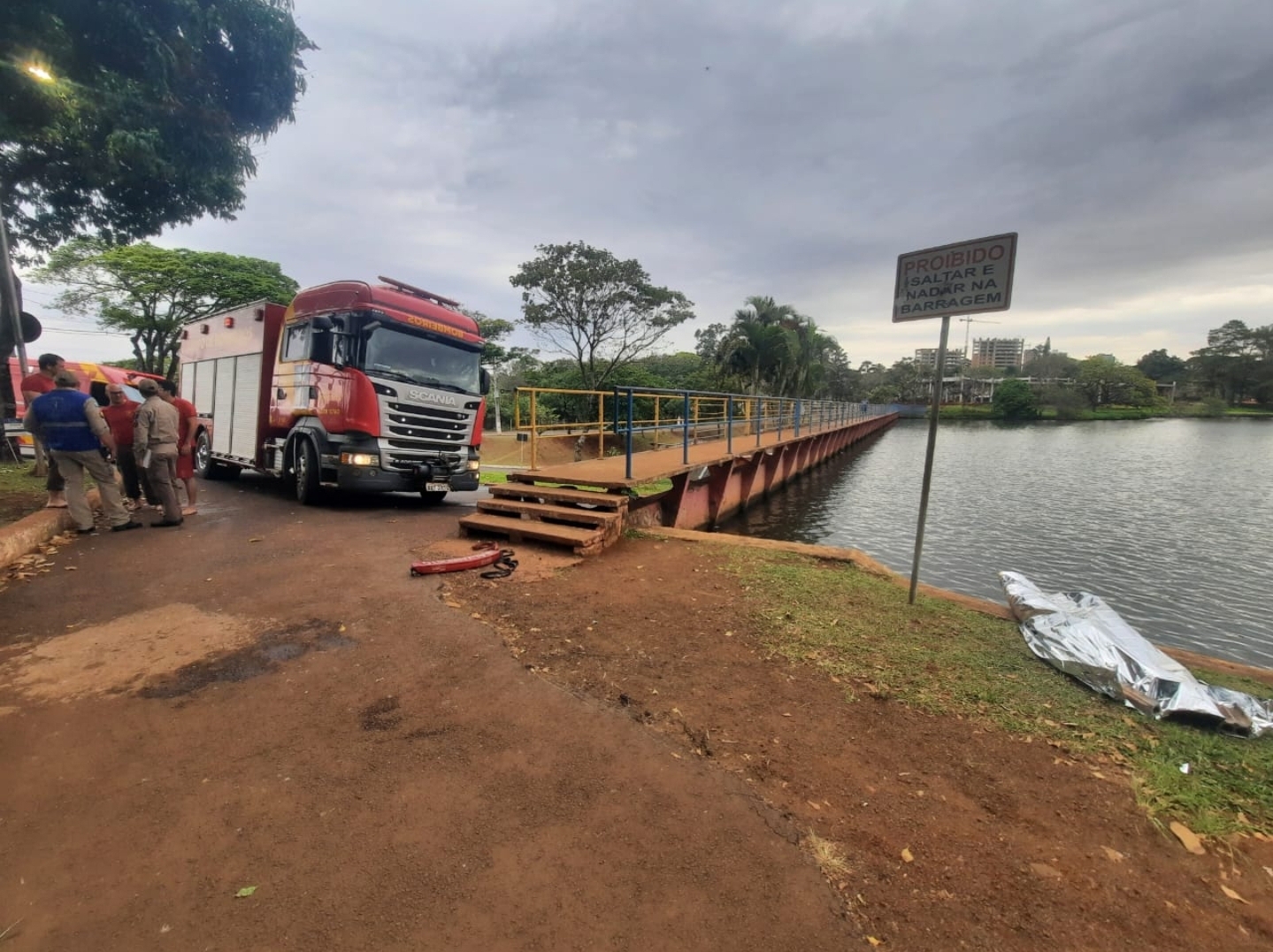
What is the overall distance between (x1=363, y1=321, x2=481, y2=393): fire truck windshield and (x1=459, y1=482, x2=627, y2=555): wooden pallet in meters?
2.19

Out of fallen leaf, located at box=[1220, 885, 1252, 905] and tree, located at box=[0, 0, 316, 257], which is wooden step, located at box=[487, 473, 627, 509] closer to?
fallen leaf, located at box=[1220, 885, 1252, 905]

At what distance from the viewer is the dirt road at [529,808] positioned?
1.78m

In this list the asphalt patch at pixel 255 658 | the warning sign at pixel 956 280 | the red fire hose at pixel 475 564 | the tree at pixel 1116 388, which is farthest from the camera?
the tree at pixel 1116 388

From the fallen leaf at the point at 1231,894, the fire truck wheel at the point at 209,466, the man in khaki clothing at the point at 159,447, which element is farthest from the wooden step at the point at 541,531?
the fire truck wheel at the point at 209,466

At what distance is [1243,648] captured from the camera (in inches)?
240

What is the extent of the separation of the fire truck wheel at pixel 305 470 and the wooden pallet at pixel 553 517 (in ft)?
10.1

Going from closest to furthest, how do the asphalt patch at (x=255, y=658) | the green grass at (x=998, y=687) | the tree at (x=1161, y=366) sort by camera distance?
the green grass at (x=998, y=687), the asphalt patch at (x=255, y=658), the tree at (x=1161, y=366)

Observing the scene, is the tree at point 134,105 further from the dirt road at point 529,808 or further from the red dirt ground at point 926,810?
the red dirt ground at point 926,810

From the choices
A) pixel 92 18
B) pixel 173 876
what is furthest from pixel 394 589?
pixel 92 18

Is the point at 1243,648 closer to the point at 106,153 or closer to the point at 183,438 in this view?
the point at 183,438

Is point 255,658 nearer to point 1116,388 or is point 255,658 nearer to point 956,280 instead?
point 956,280

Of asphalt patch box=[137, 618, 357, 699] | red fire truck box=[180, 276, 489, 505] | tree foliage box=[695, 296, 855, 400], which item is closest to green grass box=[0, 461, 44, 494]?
red fire truck box=[180, 276, 489, 505]

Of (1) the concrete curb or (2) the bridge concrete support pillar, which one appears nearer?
(1) the concrete curb

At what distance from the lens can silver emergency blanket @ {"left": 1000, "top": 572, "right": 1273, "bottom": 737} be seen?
9.73 ft
